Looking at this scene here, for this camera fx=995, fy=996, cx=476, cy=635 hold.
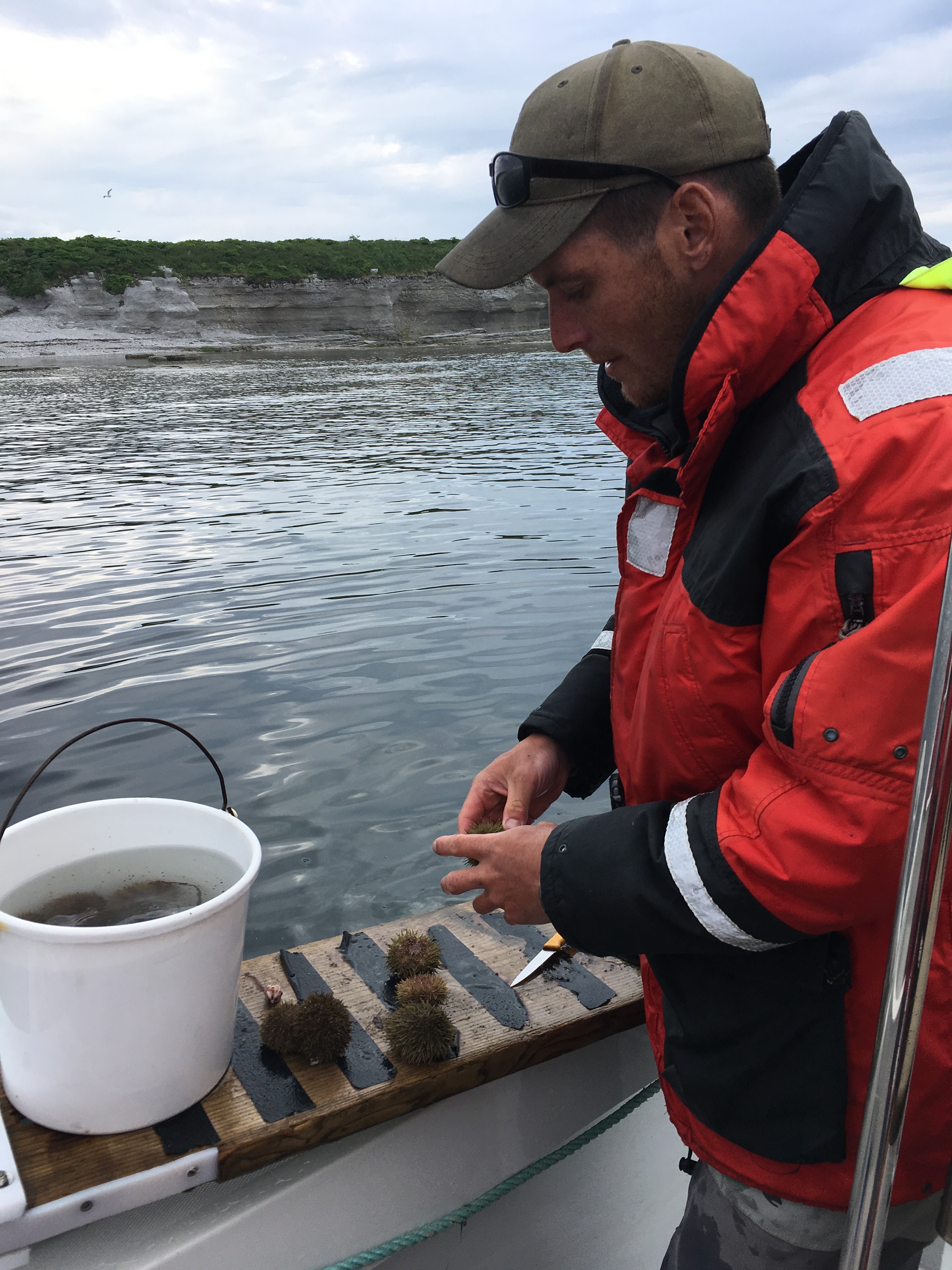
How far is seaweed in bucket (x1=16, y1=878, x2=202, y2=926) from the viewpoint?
6.86 feet

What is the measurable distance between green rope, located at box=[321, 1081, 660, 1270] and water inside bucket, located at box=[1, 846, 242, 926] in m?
0.85

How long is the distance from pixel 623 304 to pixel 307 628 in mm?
7081

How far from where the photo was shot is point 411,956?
2.57 metres

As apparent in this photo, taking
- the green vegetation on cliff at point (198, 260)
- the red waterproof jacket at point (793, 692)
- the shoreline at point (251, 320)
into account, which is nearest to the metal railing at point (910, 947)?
the red waterproof jacket at point (793, 692)

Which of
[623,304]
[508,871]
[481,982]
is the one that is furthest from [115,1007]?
[623,304]

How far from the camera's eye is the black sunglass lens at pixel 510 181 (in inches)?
70.9

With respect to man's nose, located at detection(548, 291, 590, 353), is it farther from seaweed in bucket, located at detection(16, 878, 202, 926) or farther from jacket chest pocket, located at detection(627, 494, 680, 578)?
seaweed in bucket, located at detection(16, 878, 202, 926)

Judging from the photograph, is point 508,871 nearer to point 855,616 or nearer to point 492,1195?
point 855,616

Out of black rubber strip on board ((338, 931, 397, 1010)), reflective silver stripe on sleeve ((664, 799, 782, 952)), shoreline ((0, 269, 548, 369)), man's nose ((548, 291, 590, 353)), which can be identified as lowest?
black rubber strip on board ((338, 931, 397, 1010))

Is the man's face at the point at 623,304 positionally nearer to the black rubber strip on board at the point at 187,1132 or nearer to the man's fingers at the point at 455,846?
the man's fingers at the point at 455,846

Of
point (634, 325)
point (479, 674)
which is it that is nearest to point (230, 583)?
point (479, 674)

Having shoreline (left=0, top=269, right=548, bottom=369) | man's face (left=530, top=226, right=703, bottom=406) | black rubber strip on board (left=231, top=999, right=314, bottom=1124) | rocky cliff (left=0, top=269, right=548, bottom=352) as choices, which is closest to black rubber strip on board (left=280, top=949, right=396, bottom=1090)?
black rubber strip on board (left=231, top=999, right=314, bottom=1124)

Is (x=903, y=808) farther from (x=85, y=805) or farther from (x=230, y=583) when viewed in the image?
(x=230, y=583)

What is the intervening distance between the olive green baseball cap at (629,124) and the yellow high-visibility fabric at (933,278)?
1.23 ft
